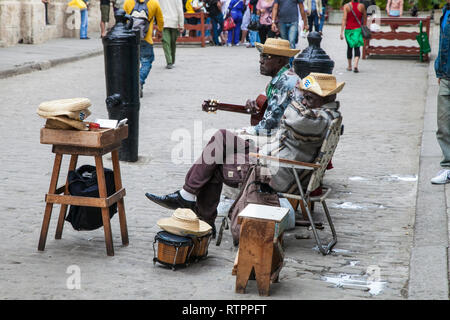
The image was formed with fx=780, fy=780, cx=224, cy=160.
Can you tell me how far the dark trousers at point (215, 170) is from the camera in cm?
582

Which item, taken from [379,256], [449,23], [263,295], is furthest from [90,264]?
[449,23]

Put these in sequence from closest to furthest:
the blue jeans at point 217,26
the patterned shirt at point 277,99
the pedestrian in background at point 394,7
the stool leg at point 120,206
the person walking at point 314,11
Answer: the stool leg at point 120,206
the patterned shirt at point 277,99
the blue jeans at point 217,26
the person walking at point 314,11
the pedestrian in background at point 394,7

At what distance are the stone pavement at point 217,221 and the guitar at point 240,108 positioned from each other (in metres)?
0.98

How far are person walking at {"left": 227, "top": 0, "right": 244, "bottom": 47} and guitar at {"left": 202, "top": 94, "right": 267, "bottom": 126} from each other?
51.4 feet

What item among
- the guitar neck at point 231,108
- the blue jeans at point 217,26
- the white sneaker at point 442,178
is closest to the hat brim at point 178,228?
the guitar neck at point 231,108

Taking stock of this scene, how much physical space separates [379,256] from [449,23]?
2.70 meters

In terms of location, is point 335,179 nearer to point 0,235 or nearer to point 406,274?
point 406,274

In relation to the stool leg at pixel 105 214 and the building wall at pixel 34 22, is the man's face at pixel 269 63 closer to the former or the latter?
the stool leg at pixel 105 214

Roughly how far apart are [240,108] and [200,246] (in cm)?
166

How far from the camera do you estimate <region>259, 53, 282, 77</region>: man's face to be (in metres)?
6.57

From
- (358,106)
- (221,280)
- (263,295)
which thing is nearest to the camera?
(263,295)

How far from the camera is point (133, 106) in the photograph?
8398 mm

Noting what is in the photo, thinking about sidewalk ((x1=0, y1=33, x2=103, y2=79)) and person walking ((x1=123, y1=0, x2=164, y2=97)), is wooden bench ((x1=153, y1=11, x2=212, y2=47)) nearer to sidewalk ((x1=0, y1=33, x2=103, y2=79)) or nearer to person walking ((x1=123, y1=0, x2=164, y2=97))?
sidewalk ((x1=0, y1=33, x2=103, y2=79))

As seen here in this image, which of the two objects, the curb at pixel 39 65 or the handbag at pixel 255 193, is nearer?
the handbag at pixel 255 193
